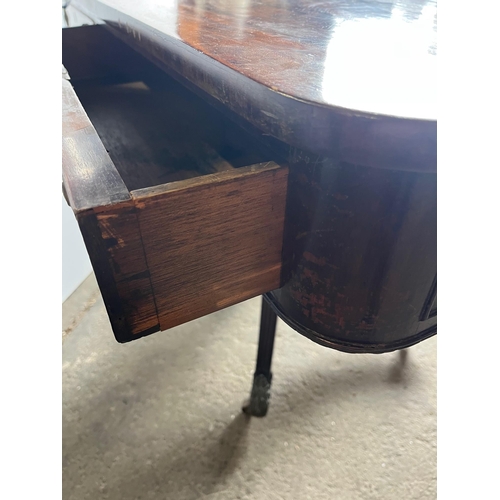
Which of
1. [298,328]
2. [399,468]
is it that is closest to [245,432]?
[399,468]

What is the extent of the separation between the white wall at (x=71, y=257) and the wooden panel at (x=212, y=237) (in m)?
0.86

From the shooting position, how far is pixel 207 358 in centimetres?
110

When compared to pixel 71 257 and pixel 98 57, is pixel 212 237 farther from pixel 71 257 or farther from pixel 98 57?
pixel 71 257

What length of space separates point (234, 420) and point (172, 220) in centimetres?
73

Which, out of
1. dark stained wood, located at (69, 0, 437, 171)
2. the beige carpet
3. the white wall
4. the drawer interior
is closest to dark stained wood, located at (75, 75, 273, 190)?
the drawer interior

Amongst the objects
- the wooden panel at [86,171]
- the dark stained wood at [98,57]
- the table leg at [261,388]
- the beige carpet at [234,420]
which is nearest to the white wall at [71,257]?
the beige carpet at [234,420]

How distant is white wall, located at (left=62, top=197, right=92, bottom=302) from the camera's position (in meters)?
1.21

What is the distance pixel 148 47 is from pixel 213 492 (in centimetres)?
83

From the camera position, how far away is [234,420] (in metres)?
0.96

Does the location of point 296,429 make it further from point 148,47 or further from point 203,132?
point 148,47

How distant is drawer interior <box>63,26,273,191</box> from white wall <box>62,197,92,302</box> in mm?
454

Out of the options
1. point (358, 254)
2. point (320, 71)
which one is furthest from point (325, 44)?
point (358, 254)

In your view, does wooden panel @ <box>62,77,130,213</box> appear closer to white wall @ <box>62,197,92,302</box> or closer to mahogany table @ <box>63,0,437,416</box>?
mahogany table @ <box>63,0,437,416</box>

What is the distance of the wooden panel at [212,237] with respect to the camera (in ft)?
1.20
